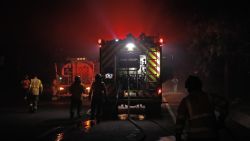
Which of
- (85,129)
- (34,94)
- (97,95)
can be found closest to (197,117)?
(85,129)

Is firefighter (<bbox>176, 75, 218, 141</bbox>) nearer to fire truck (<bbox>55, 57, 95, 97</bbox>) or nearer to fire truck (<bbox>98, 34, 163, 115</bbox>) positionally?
fire truck (<bbox>98, 34, 163, 115</bbox>)

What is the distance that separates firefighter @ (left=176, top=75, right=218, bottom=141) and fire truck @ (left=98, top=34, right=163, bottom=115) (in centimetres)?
1058

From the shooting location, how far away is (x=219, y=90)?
108 ft

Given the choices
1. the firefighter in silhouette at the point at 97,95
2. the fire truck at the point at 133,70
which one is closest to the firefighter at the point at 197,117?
the firefighter in silhouette at the point at 97,95

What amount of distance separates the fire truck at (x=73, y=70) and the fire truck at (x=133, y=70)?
10579mm

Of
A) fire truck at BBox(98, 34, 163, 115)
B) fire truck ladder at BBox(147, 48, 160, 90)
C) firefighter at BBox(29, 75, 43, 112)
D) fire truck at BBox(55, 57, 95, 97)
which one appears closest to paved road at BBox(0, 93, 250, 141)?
fire truck at BBox(98, 34, 163, 115)

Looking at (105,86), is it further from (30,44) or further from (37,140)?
(30,44)

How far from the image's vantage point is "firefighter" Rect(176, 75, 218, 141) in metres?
5.57

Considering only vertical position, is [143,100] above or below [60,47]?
below

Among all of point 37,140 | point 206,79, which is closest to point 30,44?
point 206,79

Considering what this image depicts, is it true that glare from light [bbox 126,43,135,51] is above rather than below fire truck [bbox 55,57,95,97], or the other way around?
above

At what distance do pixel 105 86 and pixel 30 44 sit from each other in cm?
2639

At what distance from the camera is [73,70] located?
88.7 ft

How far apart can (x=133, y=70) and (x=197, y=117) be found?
11.0 metres
